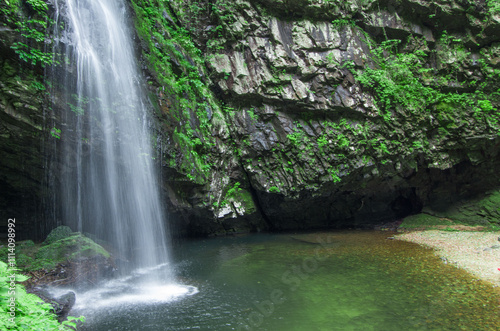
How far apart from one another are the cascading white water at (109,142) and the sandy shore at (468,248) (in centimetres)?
994

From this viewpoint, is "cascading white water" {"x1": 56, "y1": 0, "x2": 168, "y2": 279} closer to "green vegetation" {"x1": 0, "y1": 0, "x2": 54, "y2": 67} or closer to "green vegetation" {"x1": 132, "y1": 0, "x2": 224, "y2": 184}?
"green vegetation" {"x1": 0, "y1": 0, "x2": 54, "y2": 67}

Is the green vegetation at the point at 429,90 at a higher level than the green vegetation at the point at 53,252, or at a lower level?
higher

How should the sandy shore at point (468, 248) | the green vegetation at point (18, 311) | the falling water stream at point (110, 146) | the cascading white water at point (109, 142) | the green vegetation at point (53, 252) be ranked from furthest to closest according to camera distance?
the cascading white water at point (109, 142) < the falling water stream at point (110, 146) < the sandy shore at point (468, 248) < the green vegetation at point (53, 252) < the green vegetation at point (18, 311)

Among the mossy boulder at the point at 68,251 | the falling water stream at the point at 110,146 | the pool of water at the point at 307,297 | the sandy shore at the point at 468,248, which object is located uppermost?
the falling water stream at the point at 110,146

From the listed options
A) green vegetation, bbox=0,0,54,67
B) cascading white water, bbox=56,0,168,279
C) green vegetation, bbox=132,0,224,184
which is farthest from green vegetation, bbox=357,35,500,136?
green vegetation, bbox=0,0,54,67

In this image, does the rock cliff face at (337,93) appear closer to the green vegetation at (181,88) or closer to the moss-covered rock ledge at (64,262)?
the green vegetation at (181,88)

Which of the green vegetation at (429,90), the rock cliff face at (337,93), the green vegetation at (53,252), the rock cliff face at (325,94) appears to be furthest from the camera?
the green vegetation at (429,90)

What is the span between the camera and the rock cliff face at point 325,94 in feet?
45.2

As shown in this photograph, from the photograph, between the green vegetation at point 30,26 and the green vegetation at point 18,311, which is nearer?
the green vegetation at point 18,311

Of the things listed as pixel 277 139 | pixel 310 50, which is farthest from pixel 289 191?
pixel 310 50

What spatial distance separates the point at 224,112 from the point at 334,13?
8204 mm

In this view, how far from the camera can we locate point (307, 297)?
21.0ft

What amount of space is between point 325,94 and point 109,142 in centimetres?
1058

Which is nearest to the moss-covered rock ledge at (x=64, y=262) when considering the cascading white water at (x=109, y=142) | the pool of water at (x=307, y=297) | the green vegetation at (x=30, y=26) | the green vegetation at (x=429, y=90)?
the pool of water at (x=307, y=297)
